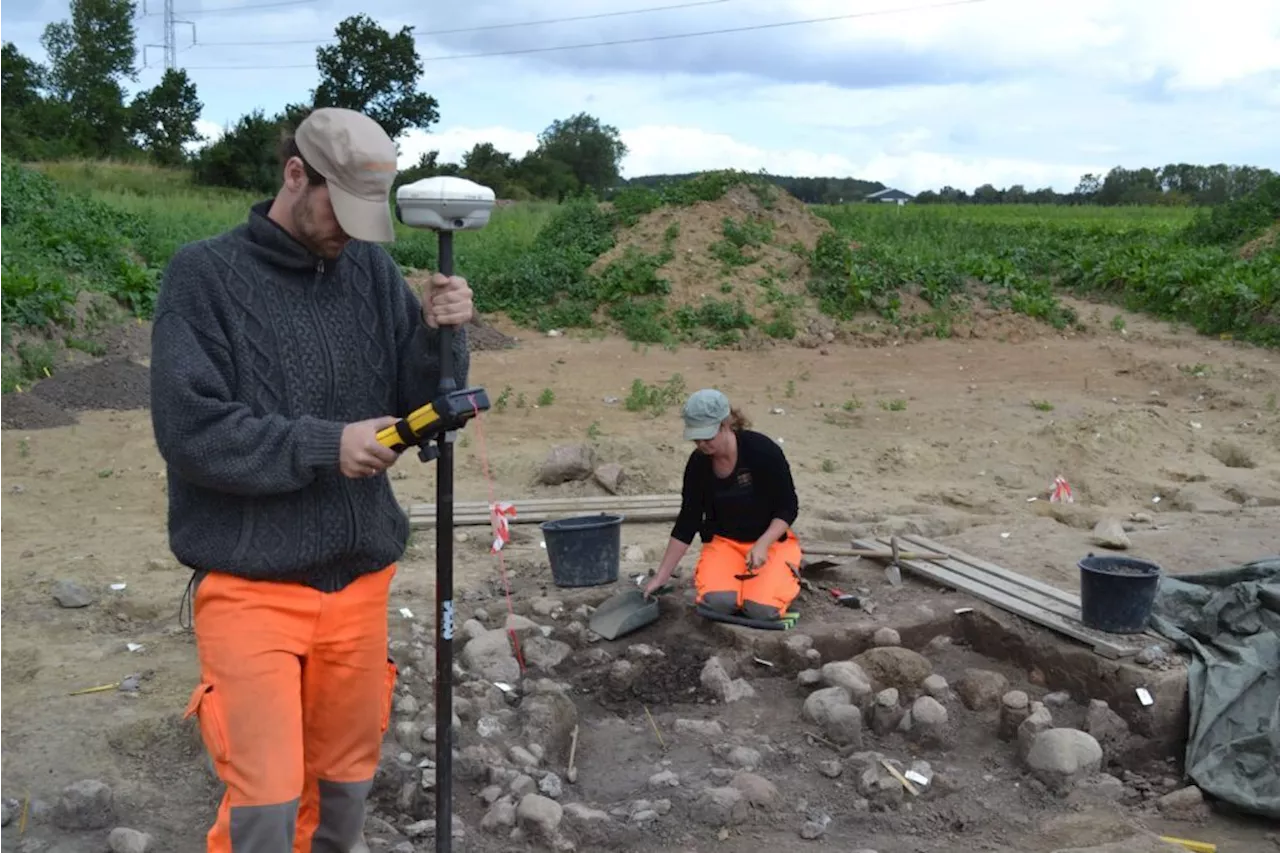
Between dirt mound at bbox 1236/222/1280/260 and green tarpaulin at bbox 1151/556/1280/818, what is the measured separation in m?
14.2

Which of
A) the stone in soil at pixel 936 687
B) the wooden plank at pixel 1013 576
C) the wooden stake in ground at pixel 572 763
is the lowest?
the wooden stake in ground at pixel 572 763

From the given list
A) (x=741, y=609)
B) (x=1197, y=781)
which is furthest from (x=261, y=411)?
(x=1197, y=781)

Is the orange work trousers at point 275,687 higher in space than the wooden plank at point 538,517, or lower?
higher

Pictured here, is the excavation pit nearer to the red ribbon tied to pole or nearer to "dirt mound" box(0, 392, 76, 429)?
the red ribbon tied to pole

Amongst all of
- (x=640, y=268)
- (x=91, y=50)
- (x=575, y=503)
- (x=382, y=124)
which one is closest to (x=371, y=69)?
(x=382, y=124)

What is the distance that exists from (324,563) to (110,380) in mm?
8869

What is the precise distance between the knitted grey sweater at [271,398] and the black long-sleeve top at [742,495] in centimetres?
278

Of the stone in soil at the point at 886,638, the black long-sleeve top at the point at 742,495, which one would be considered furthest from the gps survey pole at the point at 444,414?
the stone in soil at the point at 886,638

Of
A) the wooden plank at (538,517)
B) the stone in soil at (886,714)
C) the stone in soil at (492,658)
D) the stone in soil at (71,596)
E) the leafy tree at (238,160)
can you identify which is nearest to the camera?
the stone in soil at (886,714)

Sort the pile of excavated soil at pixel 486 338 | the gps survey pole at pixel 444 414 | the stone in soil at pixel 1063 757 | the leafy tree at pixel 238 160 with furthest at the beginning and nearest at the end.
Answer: the leafy tree at pixel 238 160
the pile of excavated soil at pixel 486 338
the stone in soil at pixel 1063 757
the gps survey pole at pixel 444 414

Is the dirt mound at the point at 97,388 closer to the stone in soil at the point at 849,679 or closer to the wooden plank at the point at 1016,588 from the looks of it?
the wooden plank at the point at 1016,588

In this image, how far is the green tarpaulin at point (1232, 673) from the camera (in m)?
4.57

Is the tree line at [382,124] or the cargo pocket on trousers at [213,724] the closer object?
the cargo pocket on trousers at [213,724]

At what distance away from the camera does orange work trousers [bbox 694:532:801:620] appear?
5.55 meters
